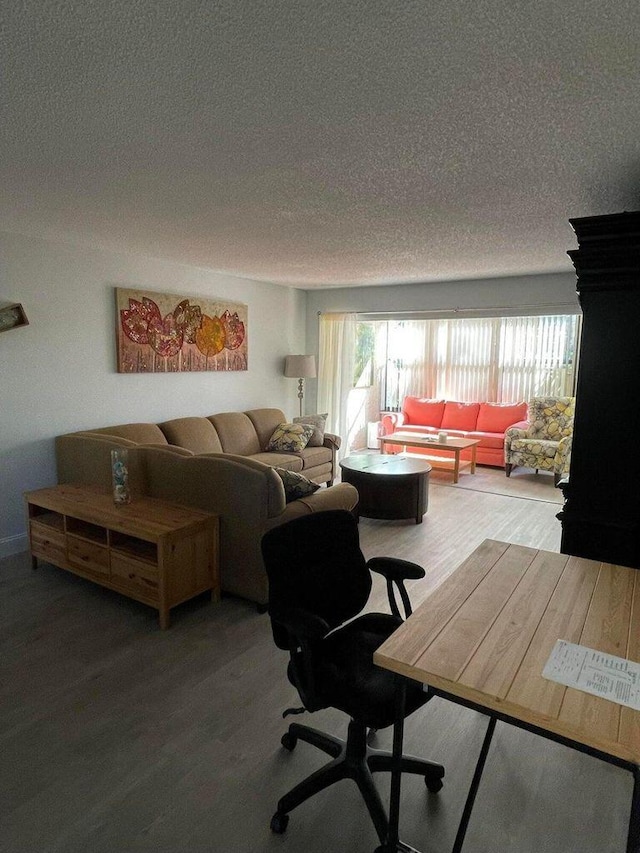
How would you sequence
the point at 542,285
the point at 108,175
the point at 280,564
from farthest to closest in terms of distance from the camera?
1. the point at 542,285
2. the point at 108,175
3. the point at 280,564

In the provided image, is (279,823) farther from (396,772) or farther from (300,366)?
(300,366)

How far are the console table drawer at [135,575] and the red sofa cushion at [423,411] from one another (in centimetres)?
540

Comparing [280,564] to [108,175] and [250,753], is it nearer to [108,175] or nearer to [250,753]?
[250,753]

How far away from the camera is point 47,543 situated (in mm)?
3471

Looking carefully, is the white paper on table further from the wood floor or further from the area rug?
the area rug

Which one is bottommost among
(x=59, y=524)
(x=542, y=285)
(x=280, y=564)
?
(x=59, y=524)

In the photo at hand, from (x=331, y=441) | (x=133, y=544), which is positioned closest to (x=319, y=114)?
(x=133, y=544)

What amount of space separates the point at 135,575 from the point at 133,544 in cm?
26

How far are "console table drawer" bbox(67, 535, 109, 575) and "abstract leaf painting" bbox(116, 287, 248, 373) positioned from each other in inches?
72.6

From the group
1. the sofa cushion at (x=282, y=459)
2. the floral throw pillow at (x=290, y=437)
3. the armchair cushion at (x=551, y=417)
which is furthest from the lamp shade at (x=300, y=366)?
the armchair cushion at (x=551, y=417)

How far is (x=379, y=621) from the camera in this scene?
1.98 meters

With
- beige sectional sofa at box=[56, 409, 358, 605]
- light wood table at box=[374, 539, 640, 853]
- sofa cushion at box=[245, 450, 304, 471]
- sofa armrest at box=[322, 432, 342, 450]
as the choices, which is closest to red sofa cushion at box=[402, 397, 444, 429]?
sofa armrest at box=[322, 432, 342, 450]

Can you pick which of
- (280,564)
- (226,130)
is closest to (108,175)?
(226,130)

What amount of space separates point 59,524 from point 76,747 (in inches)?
72.8
